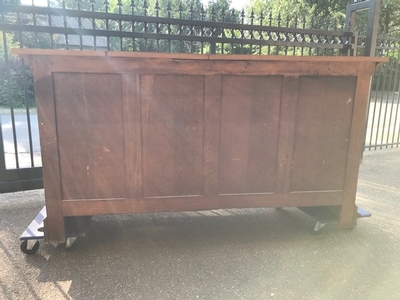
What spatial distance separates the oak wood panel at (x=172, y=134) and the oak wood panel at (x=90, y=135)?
0.23m

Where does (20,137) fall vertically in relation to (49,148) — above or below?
below

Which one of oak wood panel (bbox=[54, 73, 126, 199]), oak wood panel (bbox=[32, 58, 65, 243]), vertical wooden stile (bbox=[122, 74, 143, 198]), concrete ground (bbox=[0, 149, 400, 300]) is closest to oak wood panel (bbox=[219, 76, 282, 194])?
concrete ground (bbox=[0, 149, 400, 300])

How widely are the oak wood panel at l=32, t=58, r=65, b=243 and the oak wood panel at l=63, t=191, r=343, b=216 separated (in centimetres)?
10

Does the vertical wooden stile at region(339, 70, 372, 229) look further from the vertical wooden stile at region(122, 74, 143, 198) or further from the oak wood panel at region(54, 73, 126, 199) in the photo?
the oak wood panel at region(54, 73, 126, 199)

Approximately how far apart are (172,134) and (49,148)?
1012mm

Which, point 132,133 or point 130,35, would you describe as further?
point 130,35

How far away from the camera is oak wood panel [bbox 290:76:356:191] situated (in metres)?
3.04

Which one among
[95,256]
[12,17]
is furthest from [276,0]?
[95,256]

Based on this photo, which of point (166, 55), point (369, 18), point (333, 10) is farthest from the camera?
point (333, 10)

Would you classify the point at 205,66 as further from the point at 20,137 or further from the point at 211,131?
the point at 20,137

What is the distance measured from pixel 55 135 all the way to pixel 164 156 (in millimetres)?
907

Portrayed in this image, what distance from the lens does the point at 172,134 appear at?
288cm

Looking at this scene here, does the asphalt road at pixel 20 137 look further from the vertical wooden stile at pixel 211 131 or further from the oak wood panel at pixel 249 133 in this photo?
the oak wood panel at pixel 249 133

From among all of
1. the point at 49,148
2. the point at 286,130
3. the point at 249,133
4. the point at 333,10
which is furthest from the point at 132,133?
the point at 333,10
